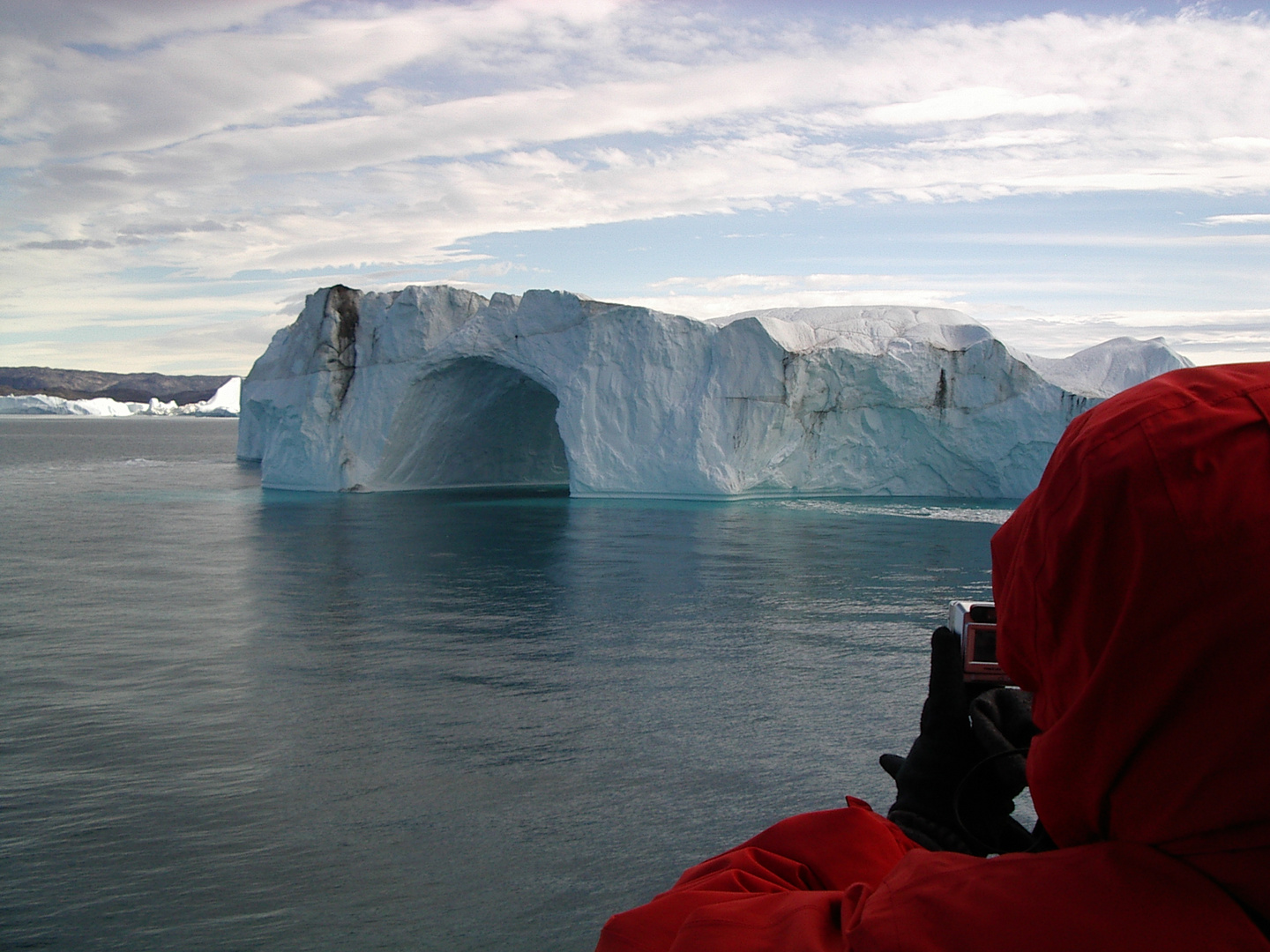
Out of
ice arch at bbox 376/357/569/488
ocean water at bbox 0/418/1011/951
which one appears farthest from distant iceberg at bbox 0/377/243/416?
ocean water at bbox 0/418/1011/951

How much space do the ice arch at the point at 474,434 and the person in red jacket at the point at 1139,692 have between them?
17.2 metres

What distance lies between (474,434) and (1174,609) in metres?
20.3

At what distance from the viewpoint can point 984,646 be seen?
1.15 m

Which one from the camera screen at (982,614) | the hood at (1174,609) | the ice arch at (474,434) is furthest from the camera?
the ice arch at (474,434)

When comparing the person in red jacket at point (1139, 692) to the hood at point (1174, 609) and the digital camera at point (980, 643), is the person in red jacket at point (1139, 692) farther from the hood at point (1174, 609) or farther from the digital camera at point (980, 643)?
the digital camera at point (980, 643)

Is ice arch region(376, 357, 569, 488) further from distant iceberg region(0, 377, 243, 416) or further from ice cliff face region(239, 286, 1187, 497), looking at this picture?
distant iceberg region(0, 377, 243, 416)

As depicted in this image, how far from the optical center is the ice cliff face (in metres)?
16.7

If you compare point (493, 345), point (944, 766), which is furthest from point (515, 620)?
point (493, 345)

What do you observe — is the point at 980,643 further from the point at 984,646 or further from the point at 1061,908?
the point at 1061,908

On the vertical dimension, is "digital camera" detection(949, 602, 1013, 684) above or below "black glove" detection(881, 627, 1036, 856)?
above

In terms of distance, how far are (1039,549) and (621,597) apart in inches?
289

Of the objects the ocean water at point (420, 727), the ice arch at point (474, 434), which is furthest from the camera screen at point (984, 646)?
the ice arch at point (474, 434)

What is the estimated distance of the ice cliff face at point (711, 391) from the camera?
16.7m

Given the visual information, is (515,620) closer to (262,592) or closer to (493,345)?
→ (262,592)
